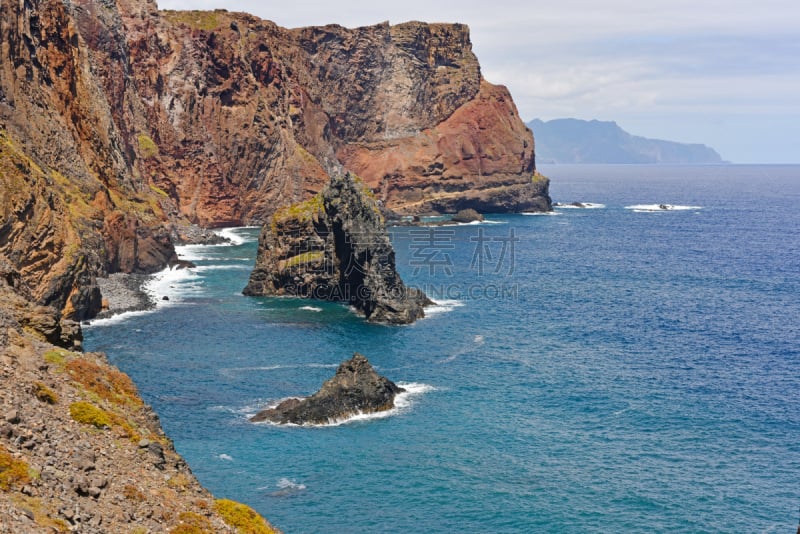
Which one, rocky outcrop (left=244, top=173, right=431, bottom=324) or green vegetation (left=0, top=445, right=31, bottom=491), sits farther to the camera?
rocky outcrop (left=244, top=173, right=431, bottom=324)

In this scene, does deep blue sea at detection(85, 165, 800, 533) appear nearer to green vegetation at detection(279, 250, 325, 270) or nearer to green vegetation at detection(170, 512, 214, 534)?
green vegetation at detection(279, 250, 325, 270)

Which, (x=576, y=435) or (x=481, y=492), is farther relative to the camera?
(x=576, y=435)

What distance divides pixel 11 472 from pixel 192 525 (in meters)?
7.28

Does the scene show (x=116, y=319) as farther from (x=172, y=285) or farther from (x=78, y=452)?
(x=78, y=452)

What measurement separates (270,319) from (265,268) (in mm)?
18418

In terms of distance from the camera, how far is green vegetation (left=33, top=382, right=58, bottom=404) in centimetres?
3628

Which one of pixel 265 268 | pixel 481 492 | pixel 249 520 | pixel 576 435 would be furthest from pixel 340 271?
pixel 249 520

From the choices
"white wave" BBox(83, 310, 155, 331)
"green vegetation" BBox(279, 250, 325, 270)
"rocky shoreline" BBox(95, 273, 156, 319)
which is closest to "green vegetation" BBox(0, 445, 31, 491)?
"white wave" BBox(83, 310, 155, 331)

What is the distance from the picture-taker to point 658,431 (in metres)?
69.1

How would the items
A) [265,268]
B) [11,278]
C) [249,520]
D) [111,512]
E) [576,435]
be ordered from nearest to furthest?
[111,512], [249,520], [11,278], [576,435], [265,268]

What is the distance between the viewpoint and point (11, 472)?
1148 inches

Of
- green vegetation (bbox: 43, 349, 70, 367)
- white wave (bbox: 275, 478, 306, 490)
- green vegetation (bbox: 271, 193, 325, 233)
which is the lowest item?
white wave (bbox: 275, 478, 306, 490)

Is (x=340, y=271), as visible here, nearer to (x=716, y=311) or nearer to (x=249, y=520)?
(x=716, y=311)

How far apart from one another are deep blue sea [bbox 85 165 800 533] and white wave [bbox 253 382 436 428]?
1.42ft
